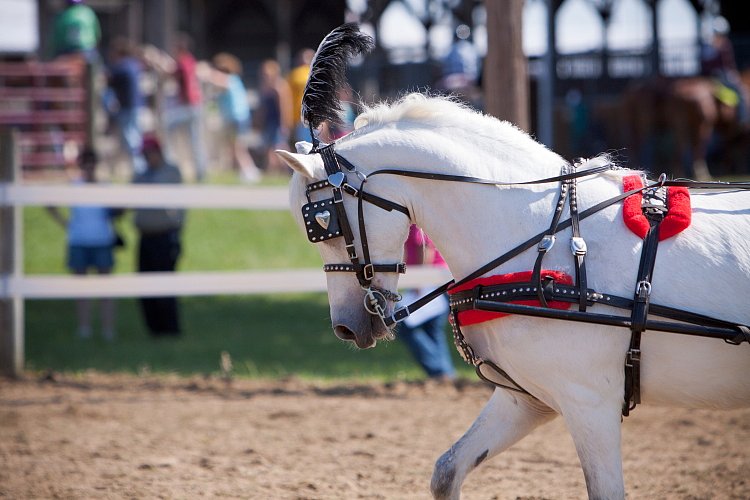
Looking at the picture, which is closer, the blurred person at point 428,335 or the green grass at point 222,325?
the blurred person at point 428,335

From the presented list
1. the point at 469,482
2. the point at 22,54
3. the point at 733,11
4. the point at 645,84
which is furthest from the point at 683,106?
the point at 22,54

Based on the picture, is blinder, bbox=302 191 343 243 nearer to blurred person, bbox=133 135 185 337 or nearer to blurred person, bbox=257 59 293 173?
blurred person, bbox=133 135 185 337

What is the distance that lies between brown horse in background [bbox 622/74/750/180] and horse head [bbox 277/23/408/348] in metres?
13.5

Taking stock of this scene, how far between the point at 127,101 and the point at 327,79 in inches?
470

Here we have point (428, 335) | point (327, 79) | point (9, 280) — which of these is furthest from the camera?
point (9, 280)

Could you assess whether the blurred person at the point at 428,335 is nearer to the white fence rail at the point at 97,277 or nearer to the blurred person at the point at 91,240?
the white fence rail at the point at 97,277

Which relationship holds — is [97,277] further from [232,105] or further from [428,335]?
[232,105]

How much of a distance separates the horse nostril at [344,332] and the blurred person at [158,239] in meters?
6.44

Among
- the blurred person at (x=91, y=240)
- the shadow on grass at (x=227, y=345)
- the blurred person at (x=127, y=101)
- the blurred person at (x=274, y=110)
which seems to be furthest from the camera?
the blurred person at (x=274, y=110)

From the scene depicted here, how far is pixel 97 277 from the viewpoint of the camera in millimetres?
7711

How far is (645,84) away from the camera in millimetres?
17031

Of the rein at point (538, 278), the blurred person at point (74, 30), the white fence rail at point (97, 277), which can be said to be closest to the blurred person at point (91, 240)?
the white fence rail at point (97, 277)

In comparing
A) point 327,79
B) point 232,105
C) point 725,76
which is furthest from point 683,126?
point 327,79

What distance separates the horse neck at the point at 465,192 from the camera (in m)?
3.44
